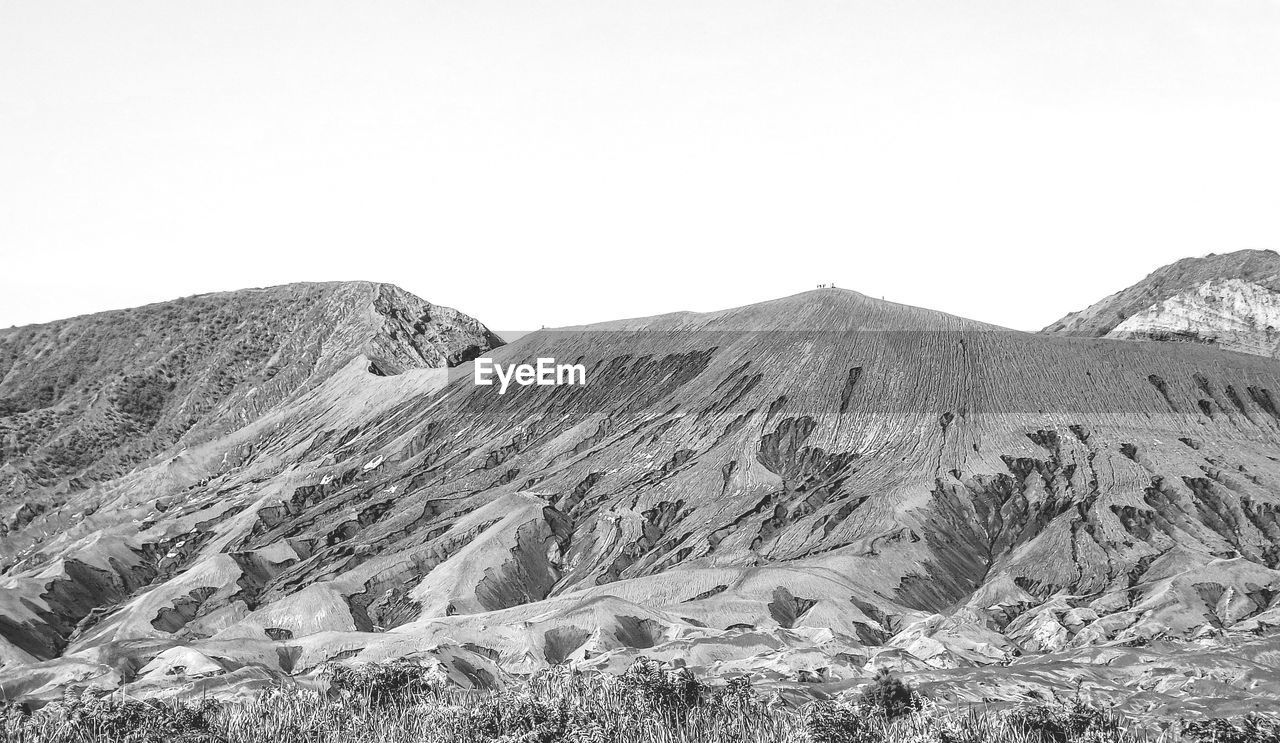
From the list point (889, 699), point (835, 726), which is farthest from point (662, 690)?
point (889, 699)

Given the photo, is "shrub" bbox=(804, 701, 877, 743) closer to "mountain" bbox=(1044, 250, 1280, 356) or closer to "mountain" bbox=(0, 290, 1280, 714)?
"mountain" bbox=(0, 290, 1280, 714)

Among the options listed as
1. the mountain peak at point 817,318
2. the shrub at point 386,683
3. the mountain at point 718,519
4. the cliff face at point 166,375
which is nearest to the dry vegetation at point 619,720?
the shrub at point 386,683

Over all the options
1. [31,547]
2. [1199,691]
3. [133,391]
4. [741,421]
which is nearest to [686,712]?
[1199,691]

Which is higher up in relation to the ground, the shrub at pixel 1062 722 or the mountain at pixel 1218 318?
the mountain at pixel 1218 318

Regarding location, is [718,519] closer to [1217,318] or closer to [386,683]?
[386,683]

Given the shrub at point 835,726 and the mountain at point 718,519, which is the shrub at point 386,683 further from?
the shrub at point 835,726

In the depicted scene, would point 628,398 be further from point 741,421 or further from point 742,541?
point 742,541

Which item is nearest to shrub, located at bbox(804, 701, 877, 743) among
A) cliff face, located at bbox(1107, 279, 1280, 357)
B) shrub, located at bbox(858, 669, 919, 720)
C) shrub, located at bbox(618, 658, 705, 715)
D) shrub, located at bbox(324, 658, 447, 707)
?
shrub, located at bbox(858, 669, 919, 720)
